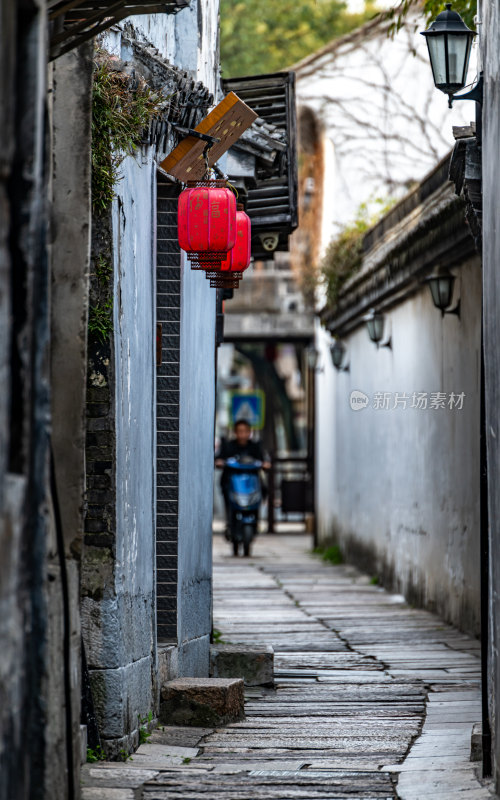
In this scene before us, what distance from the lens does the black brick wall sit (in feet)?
26.3

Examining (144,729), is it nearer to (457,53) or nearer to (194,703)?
(194,703)

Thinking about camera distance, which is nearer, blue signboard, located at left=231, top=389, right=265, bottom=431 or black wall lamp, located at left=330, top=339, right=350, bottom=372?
black wall lamp, located at left=330, top=339, right=350, bottom=372

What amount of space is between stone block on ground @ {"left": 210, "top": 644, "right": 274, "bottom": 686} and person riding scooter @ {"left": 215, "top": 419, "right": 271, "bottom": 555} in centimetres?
984

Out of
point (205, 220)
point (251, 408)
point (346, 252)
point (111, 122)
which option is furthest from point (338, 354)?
point (111, 122)

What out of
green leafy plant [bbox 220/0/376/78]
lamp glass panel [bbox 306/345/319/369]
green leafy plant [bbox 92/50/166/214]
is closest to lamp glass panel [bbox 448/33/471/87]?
green leafy plant [bbox 92/50/166/214]

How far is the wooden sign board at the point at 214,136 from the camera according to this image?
24.2ft

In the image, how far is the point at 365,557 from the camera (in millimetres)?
16797

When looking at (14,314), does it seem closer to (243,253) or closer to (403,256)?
(243,253)

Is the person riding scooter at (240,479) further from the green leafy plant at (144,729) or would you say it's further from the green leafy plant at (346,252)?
the green leafy plant at (144,729)

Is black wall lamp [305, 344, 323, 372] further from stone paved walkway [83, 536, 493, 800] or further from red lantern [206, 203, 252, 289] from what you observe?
red lantern [206, 203, 252, 289]

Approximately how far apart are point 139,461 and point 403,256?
A: 278 inches

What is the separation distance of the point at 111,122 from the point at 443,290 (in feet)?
18.5

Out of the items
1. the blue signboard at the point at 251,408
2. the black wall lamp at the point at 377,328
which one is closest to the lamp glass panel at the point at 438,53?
the black wall lamp at the point at 377,328

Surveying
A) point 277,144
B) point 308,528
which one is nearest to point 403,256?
point 277,144
